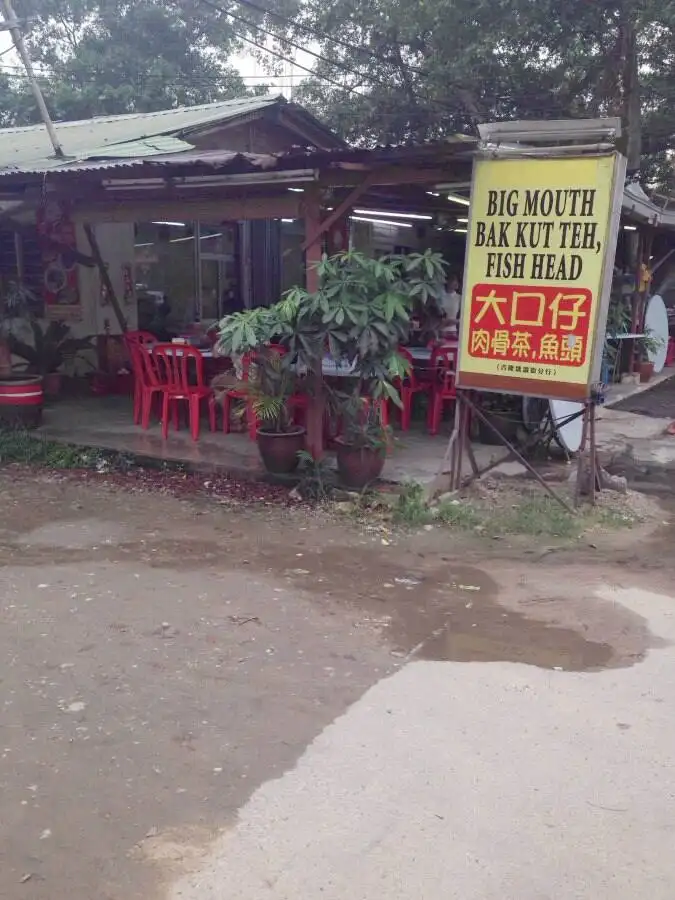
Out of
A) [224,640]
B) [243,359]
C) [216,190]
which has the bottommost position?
[224,640]

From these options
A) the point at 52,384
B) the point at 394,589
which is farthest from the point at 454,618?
the point at 52,384

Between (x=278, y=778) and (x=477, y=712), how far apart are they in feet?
3.08

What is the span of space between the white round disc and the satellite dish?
6575 millimetres

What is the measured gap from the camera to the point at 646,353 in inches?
524

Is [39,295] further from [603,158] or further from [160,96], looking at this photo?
[160,96]

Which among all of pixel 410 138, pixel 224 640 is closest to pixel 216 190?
pixel 224 640

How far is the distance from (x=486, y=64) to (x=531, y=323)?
11966 millimetres

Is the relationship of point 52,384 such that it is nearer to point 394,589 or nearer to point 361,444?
point 361,444

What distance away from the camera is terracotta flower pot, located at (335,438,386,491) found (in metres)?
6.48

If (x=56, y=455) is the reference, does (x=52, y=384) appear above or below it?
above

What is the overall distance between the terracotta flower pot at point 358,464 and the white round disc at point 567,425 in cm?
163

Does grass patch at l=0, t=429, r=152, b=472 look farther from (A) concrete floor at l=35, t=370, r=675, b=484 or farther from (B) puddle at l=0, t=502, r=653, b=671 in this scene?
(B) puddle at l=0, t=502, r=653, b=671

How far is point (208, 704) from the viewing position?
3.58 metres

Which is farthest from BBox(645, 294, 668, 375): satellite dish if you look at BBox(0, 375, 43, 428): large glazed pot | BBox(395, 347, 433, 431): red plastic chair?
BBox(0, 375, 43, 428): large glazed pot
